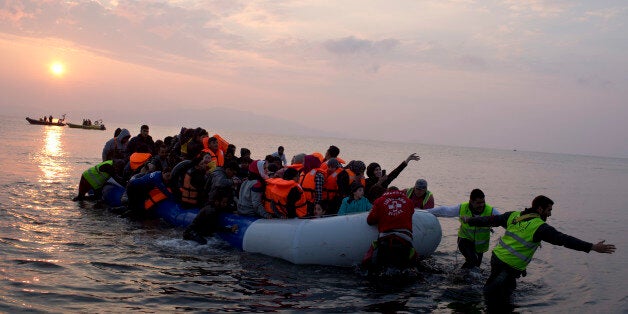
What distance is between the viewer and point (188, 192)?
398 inches

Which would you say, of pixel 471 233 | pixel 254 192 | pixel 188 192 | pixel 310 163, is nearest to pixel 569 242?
pixel 471 233

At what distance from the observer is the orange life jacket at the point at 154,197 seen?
35.8ft

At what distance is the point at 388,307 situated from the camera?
6.64 m

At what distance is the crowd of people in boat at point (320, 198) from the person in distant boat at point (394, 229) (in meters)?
0.01

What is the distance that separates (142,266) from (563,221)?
1532 centimetres

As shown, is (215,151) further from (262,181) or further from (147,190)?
(262,181)

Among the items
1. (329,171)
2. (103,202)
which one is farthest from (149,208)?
(329,171)

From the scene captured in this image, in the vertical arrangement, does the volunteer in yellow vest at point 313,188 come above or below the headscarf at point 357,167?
below

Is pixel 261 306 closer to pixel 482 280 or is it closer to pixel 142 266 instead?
pixel 142 266

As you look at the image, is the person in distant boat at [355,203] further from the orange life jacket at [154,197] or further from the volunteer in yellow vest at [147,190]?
the orange life jacket at [154,197]

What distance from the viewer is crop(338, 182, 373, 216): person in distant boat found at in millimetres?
8328

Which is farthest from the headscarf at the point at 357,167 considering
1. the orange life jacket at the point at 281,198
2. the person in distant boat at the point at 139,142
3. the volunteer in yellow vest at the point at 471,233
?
the person in distant boat at the point at 139,142

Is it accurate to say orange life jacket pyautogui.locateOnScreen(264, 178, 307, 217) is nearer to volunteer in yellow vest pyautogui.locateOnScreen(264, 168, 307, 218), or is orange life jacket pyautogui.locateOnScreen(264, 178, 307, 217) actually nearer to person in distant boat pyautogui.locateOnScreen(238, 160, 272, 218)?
volunteer in yellow vest pyautogui.locateOnScreen(264, 168, 307, 218)

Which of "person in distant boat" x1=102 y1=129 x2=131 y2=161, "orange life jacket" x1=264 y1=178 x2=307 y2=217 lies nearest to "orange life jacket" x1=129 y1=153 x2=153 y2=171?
"person in distant boat" x1=102 y1=129 x2=131 y2=161
